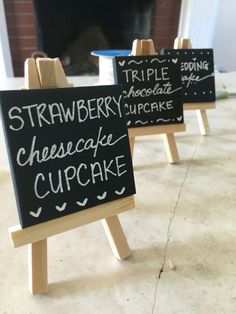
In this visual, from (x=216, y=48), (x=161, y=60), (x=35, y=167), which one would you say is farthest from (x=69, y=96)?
(x=216, y=48)

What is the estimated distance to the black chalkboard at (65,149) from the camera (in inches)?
19.6

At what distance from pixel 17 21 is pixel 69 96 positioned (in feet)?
7.91

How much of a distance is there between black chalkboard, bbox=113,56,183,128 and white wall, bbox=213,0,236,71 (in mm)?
2653

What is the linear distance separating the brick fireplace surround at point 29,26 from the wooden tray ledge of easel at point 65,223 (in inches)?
97.3

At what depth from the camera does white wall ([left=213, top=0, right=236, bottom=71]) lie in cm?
309

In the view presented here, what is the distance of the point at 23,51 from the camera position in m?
2.67

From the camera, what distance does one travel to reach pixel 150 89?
0.93 metres

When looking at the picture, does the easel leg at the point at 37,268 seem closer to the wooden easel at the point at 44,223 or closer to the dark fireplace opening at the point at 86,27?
the wooden easel at the point at 44,223

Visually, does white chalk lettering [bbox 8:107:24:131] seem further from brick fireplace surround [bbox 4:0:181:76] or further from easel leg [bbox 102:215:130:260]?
brick fireplace surround [bbox 4:0:181:76]

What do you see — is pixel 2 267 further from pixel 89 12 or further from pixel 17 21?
pixel 89 12

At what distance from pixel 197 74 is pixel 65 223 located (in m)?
0.88

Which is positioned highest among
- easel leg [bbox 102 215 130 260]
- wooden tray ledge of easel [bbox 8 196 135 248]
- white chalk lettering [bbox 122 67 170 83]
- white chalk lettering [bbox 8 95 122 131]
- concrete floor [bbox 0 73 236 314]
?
white chalk lettering [bbox 8 95 122 131]

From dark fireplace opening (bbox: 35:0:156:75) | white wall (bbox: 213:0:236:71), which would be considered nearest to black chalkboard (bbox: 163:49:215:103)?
dark fireplace opening (bbox: 35:0:156:75)

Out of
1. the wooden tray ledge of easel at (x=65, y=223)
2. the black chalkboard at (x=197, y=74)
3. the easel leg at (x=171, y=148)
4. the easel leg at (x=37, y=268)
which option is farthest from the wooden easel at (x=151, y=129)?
the easel leg at (x=37, y=268)
